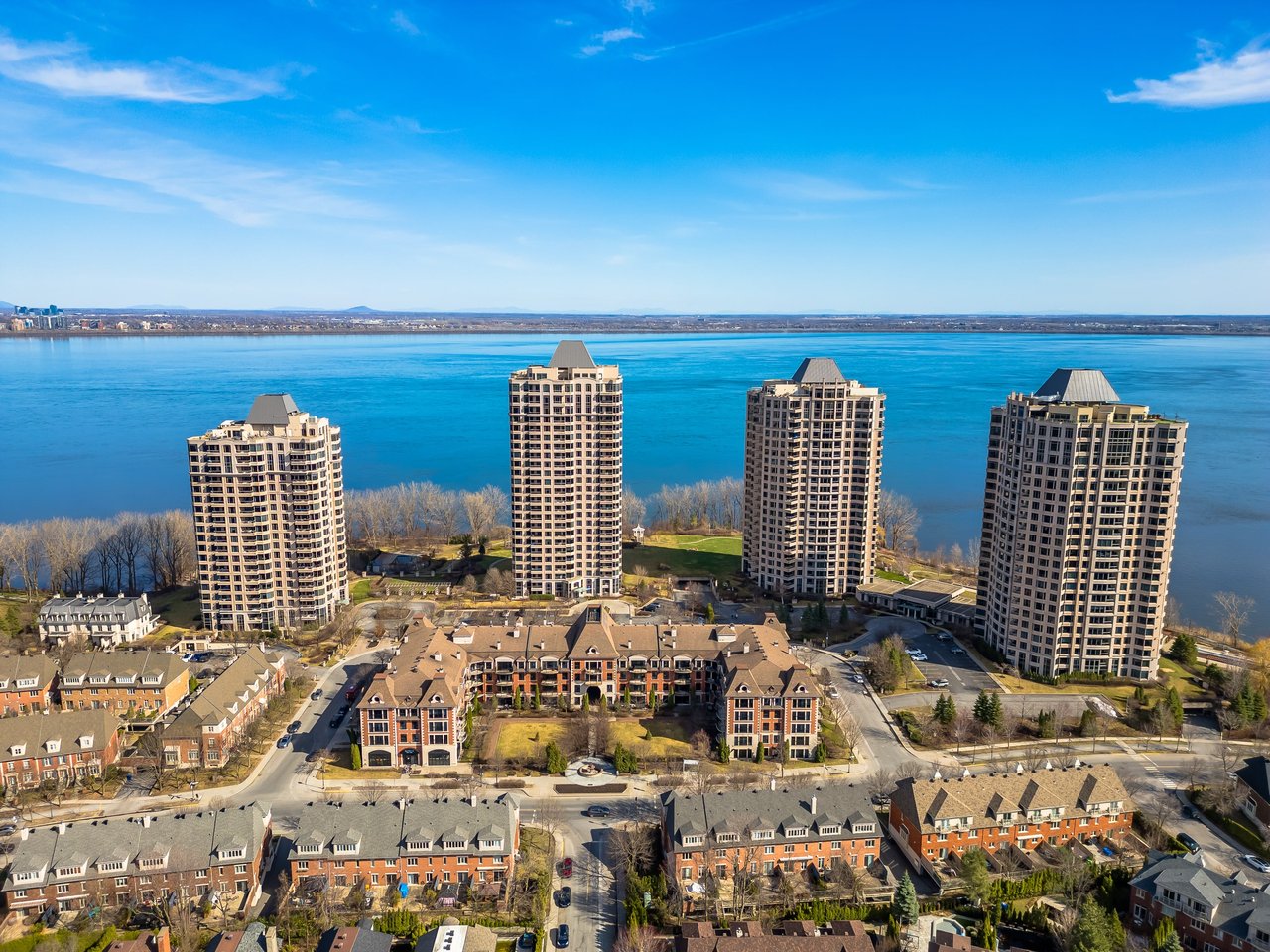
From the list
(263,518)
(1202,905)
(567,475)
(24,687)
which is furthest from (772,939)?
(263,518)

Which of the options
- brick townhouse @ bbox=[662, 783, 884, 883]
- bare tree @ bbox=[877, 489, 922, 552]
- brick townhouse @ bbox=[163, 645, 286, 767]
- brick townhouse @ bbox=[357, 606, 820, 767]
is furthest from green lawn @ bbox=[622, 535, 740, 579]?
brick townhouse @ bbox=[662, 783, 884, 883]

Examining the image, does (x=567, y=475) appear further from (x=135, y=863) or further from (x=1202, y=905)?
(x=1202, y=905)

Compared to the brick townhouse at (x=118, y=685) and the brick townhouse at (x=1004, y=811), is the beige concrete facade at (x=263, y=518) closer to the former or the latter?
the brick townhouse at (x=118, y=685)

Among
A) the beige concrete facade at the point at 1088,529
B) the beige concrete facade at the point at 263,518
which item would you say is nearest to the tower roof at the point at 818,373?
the beige concrete facade at the point at 1088,529

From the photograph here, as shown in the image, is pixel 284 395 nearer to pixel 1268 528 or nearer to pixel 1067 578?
pixel 1067 578

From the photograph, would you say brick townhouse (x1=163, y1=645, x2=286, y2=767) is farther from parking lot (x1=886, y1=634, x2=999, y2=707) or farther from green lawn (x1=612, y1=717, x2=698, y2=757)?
parking lot (x1=886, y1=634, x2=999, y2=707)
